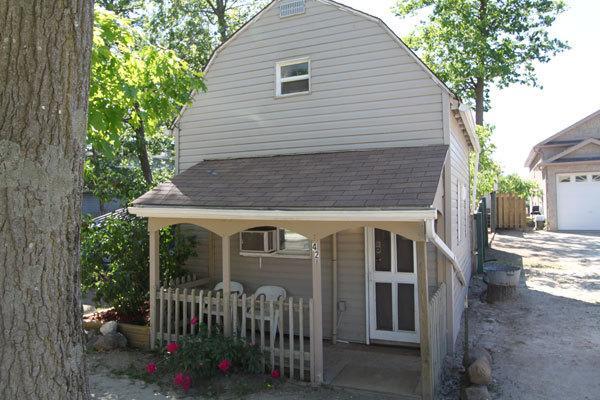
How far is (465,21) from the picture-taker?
871 inches

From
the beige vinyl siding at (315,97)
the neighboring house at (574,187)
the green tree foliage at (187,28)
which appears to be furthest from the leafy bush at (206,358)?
the neighboring house at (574,187)

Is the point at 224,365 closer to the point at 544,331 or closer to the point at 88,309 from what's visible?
the point at 88,309

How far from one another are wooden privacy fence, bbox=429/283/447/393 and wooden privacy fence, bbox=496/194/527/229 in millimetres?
17939

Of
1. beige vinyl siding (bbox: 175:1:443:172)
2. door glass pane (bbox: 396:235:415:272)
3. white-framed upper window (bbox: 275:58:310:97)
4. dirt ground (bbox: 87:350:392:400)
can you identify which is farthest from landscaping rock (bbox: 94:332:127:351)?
white-framed upper window (bbox: 275:58:310:97)

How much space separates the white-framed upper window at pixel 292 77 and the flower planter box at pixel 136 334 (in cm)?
497

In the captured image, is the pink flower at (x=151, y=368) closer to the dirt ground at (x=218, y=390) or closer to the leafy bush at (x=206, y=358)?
the leafy bush at (x=206, y=358)

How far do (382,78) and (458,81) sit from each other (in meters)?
16.3

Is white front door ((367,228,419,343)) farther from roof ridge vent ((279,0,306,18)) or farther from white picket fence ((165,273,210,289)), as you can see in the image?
roof ridge vent ((279,0,306,18))

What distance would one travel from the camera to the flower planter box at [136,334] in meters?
7.90

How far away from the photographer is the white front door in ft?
25.1

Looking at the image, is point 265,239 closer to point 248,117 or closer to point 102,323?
point 248,117

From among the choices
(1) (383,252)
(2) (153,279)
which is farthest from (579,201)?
(2) (153,279)

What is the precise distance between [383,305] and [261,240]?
8.07ft

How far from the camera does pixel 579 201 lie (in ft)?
74.6
